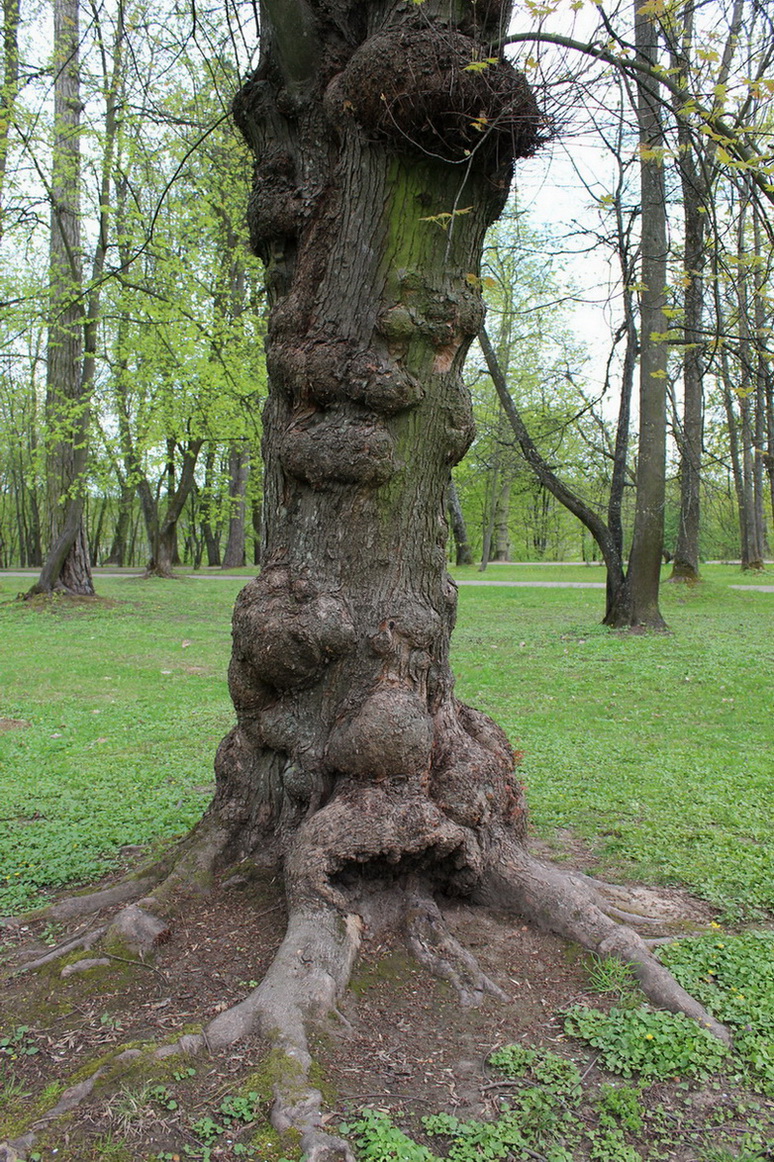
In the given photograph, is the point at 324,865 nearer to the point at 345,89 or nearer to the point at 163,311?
the point at 345,89

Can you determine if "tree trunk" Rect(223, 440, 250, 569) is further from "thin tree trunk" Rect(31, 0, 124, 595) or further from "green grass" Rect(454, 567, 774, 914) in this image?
"green grass" Rect(454, 567, 774, 914)

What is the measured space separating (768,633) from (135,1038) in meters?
12.1

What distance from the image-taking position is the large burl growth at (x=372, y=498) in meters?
3.19

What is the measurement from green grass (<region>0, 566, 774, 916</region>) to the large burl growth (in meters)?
1.41

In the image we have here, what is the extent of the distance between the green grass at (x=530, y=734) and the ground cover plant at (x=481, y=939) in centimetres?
3

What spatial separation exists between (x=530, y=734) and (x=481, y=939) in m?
4.25

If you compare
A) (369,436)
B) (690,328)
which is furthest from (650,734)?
(369,436)

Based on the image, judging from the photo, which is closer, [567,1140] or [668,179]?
[567,1140]

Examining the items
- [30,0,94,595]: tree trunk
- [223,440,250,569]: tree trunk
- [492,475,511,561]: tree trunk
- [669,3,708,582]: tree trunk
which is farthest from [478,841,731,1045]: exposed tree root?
[492,475,511,561]: tree trunk

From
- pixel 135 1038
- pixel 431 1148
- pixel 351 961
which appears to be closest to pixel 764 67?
pixel 351 961

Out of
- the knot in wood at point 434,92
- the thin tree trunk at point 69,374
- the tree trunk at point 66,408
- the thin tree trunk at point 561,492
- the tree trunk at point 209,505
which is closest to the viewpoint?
the knot in wood at point 434,92

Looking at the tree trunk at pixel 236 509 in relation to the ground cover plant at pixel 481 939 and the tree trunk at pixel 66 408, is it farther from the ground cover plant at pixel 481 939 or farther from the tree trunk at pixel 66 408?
the ground cover plant at pixel 481 939

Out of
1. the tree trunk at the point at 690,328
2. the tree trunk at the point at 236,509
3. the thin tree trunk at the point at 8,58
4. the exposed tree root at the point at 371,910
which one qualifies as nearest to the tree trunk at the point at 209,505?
the tree trunk at the point at 236,509

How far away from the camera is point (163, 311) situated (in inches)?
586
